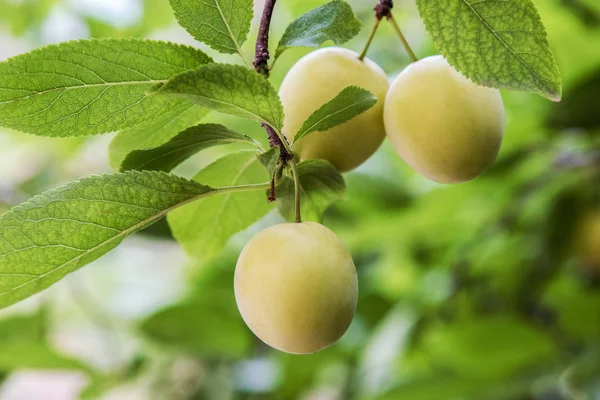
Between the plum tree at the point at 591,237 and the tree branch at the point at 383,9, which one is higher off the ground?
the plum tree at the point at 591,237

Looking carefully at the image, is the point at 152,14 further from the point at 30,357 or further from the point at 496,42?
the point at 496,42

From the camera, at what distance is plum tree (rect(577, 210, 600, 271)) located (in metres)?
1.37

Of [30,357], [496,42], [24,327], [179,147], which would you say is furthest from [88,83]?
[24,327]

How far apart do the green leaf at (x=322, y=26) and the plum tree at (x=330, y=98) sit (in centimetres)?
4

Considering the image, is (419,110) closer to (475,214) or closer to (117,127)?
(117,127)

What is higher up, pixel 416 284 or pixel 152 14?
pixel 152 14

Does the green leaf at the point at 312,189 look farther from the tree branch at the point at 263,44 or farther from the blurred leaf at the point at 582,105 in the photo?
the blurred leaf at the point at 582,105

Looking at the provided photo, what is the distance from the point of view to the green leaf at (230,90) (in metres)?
0.39

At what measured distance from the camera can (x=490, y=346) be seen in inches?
50.7

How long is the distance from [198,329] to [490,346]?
58cm

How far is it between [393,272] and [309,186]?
3.86ft

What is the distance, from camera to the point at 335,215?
4.91 ft

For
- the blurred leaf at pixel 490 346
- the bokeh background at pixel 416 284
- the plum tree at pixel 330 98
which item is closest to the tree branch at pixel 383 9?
the plum tree at pixel 330 98

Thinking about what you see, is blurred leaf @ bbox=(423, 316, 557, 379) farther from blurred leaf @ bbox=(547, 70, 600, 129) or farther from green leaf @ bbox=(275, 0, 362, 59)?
green leaf @ bbox=(275, 0, 362, 59)
